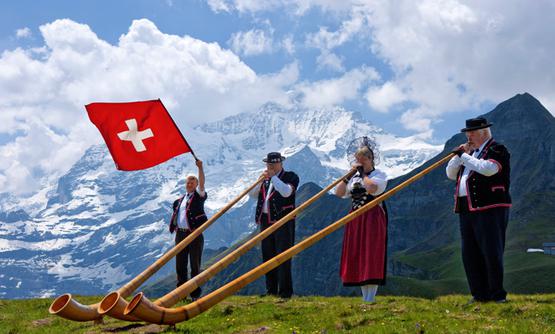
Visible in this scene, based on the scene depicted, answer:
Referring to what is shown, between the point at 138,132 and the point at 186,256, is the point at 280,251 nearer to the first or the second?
the point at 186,256

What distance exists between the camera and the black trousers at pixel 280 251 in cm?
1452

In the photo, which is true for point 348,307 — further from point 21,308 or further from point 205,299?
point 21,308

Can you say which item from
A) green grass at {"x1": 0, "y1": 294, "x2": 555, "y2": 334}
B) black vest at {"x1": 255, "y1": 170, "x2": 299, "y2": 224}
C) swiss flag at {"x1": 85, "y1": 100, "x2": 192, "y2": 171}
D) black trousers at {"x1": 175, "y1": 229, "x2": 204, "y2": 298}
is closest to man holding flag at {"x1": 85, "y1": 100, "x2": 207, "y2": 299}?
swiss flag at {"x1": 85, "y1": 100, "x2": 192, "y2": 171}

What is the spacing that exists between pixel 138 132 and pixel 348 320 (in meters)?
6.65

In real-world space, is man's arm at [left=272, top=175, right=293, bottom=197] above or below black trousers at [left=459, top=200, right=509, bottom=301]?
above

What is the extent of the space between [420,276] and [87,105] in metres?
160

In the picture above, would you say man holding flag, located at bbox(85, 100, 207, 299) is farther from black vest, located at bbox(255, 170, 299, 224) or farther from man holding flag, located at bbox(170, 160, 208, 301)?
man holding flag, located at bbox(170, 160, 208, 301)

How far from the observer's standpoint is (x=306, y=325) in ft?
33.0

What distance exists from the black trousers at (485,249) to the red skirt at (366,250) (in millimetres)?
1645

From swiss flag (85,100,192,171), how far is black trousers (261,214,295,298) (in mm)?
3257

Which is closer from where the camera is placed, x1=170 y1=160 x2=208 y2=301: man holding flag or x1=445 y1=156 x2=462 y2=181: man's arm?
x1=445 y1=156 x2=462 y2=181: man's arm

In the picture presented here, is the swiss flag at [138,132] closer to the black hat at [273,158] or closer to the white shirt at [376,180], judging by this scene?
the black hat at [273,158]

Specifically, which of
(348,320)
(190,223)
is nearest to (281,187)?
(190,223)

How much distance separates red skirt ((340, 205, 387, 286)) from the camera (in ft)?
39.1
